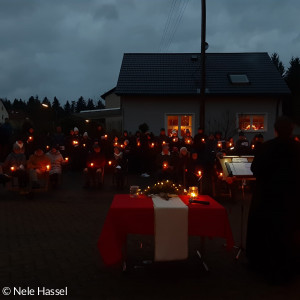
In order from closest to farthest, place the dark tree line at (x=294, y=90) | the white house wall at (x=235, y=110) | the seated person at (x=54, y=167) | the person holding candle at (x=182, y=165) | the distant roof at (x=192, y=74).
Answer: the person holding candle at (x=182, y=165), the seated person at (x=54, y=167), the distant roof at (x=192, y=74), the white house wall at (x=235, y=110), the dark tree line at (x=294, y=90)

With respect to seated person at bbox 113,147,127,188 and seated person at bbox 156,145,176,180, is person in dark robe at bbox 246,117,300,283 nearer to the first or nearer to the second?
seated person at bbox 156,145,176,180

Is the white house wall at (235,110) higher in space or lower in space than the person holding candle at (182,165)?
higher

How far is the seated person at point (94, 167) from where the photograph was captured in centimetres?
1363

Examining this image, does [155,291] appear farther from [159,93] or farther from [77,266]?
[159,93]

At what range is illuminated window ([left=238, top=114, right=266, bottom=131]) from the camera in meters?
24.8

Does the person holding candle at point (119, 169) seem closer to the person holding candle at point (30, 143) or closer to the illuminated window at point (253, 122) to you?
the person holding candle at point (30, 143)

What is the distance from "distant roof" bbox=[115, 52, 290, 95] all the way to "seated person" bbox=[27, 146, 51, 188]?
12063mm

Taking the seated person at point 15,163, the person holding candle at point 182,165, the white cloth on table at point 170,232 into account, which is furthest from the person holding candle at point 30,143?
the white cloth on table at point 170,232

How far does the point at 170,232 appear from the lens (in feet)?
17.8

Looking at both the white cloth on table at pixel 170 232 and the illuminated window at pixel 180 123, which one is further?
the illuminated window at pixel 180 123

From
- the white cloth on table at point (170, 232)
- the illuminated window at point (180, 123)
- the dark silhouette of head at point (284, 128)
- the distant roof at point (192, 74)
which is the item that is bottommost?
the white cloth on table at point (170, 232)

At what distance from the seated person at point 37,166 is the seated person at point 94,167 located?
1.46 meters

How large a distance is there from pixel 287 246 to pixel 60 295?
9.76 ft

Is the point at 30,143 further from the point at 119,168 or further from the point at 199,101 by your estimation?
the point at 199,101
